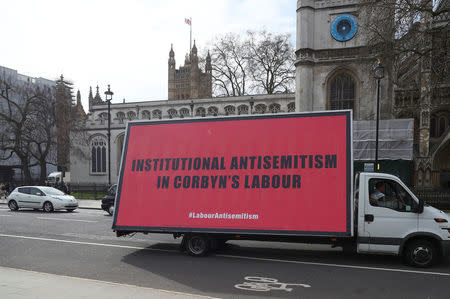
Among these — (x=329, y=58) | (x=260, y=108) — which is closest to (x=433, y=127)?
(x=329, y=58)

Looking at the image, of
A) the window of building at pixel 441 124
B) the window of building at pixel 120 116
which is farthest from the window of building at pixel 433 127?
the window of building at pixel 120 116

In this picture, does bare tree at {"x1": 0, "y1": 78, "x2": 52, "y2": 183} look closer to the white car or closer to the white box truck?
the white car

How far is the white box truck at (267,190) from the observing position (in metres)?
7.20

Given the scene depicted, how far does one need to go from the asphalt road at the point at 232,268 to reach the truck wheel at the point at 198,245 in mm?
210

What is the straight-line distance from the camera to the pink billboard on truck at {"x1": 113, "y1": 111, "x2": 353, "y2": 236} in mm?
7391

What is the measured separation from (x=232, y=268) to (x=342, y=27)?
90.0ft

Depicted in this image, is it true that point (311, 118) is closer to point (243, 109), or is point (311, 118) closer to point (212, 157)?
point (212, 157)

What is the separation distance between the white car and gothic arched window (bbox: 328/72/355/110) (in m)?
22.6

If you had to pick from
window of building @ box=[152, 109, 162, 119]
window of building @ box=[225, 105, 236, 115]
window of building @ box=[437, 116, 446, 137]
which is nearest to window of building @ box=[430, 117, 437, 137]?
window of building @ box=[437, 116, 446, 137]

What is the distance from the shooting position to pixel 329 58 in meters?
28.8

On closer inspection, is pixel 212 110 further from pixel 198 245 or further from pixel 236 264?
pixel 236 264

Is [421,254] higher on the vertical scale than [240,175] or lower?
lower

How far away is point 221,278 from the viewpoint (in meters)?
6.59

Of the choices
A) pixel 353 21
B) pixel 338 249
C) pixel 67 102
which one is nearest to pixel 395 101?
pixel 353 21
